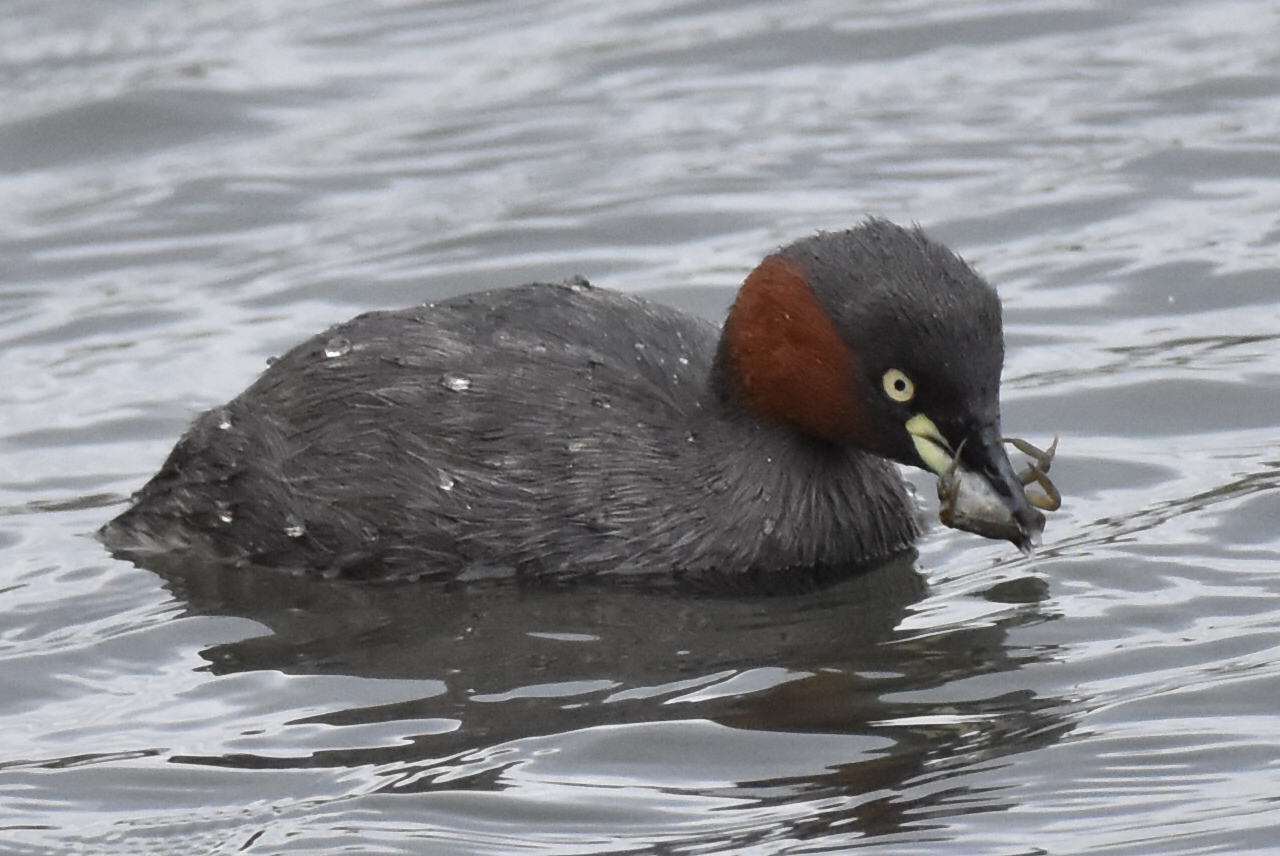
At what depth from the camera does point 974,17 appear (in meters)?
15.1

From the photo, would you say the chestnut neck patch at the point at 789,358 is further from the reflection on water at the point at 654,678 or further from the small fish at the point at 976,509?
the reflection on water at the point at 654,678

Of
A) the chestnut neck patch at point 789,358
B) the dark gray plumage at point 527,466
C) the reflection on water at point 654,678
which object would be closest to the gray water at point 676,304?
the reflection on water at point 654,678

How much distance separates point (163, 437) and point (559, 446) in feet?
8.19

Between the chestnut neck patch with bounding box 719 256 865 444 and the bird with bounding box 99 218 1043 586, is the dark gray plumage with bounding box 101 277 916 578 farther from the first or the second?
the chestnut neck patch with bounding box 719 256 865 444

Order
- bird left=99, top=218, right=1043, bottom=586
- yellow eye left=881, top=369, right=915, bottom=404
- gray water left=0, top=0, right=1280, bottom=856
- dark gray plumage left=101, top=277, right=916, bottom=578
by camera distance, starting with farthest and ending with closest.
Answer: dark gray plumage left=101, top=277, right=916, bottom=578 < bird left=99, top=218, right=1043, bottom=586 < yellow eye left=881, top=369, right=915, bottom=404 < gray water left=0, top=0, right=1280, bottom=856

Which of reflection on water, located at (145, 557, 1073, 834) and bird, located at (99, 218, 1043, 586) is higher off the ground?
bird, located at (99, 218, 1043, 586)

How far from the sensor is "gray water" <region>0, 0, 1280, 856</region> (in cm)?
658

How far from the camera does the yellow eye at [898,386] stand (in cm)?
773

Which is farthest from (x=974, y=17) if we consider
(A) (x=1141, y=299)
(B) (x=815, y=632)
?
(B) (x=815, y=632)

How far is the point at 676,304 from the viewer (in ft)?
36.7

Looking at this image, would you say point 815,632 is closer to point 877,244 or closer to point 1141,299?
point 877,244

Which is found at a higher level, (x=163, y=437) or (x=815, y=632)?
(x=163, y=437)

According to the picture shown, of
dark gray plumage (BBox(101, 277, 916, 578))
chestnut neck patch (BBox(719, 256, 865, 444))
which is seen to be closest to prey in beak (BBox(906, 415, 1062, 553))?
chestnut neck patch (BBox(719, 256, 865, 444))

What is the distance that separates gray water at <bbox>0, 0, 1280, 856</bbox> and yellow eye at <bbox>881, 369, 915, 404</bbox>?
71 centimetres
